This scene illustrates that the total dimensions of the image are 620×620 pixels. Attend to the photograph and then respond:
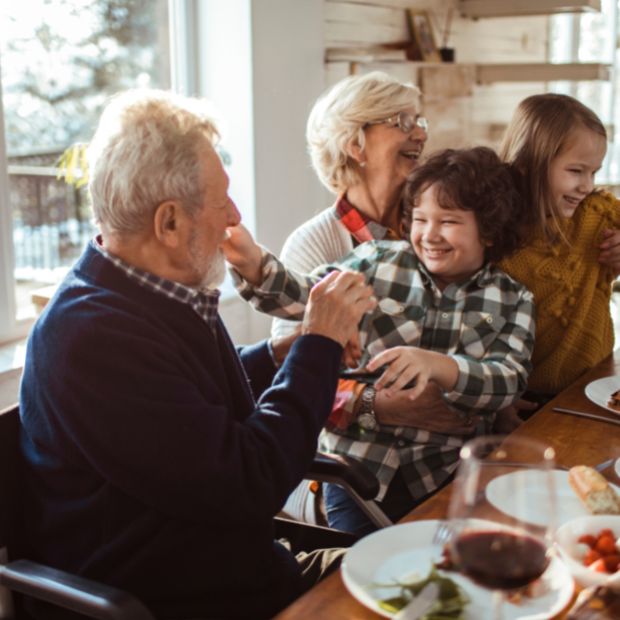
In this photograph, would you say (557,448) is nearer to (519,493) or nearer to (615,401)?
(615,401)

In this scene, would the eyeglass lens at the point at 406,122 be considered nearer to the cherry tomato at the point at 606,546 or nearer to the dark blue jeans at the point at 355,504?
the dark blue jeans at the point at 355,504

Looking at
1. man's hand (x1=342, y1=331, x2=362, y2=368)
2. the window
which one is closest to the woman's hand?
man's hand (x1=342, y1=331, x2=362, y2=368)

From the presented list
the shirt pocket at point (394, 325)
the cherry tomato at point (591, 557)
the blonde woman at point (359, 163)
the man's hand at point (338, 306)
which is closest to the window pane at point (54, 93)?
the blonde woman at point (359, 163)

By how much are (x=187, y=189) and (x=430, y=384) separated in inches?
28.6

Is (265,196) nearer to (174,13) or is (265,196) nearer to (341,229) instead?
(174,13)

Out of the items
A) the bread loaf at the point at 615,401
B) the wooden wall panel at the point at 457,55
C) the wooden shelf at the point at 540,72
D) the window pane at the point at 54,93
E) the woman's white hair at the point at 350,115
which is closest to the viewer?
the bread loaf at the point at 615,401

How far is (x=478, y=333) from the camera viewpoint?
1930 mm

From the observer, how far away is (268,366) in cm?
188

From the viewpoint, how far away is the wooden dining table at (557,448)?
1113 mm

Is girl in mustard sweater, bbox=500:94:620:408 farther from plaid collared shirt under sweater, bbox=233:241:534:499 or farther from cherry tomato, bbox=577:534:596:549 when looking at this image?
cherry tomato, bbox=577:534:596:549

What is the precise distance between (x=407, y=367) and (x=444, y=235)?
0.42 metres

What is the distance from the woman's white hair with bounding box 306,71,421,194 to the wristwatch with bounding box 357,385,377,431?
2.29 ft

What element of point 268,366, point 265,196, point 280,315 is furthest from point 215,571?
point 265,196

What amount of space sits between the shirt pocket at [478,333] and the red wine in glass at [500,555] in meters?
1.06
